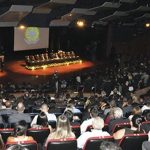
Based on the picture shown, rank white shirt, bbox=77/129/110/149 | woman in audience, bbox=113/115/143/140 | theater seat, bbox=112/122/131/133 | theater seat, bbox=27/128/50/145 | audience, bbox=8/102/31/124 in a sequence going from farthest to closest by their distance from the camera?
audience, bbox=8/102/31/124 < theater seat, bbox=112/122/131/133 < theater seat, bbox=27/128/50/145 < woman in audience, bbox=113/115/143/140 < white shirt, bbox=77/129/110/149

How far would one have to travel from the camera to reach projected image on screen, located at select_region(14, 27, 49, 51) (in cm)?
2633

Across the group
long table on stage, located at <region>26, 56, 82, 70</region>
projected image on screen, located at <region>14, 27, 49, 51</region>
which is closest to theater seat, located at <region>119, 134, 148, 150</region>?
long table on stage, located at <region>26, 56, 82, 70</region>

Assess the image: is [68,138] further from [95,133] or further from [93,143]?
[95,133]

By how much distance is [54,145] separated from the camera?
6234 mm

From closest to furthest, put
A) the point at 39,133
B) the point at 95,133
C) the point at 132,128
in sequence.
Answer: the point at 95,133 < the point at 132,128 < the point at 39,133

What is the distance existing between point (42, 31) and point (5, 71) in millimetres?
5186

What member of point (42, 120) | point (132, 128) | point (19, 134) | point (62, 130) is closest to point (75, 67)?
point (42, 120)

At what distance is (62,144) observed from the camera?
6.28m

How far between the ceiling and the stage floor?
2844mm

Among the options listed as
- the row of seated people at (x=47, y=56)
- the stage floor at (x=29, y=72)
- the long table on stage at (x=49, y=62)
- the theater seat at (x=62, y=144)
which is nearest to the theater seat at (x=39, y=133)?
the theater seat at (x=62, y=144)

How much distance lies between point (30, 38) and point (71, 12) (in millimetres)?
4330

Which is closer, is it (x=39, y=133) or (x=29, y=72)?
(x=39, y=133)

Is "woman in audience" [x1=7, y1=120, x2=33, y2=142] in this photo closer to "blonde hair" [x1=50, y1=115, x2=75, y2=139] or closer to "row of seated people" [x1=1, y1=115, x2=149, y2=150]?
"row of seated people" [x1=1, y1=115, x2=149, y2=150]

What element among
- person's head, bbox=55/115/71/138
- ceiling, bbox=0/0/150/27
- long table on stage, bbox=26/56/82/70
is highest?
ceiling, bbox=0/0/150/27
